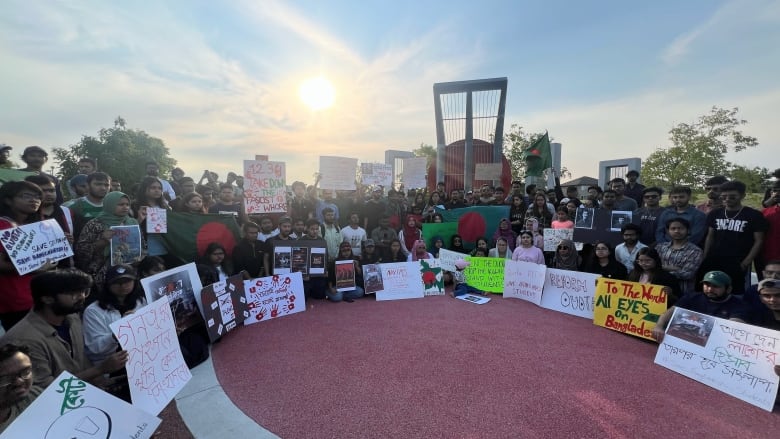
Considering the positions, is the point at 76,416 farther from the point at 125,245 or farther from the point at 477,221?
the point at 477,221

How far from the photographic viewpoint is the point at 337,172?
8500 millimetres

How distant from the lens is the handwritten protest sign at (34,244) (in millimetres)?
3059

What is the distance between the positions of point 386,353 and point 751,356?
362 centimetres

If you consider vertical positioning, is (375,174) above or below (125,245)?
above

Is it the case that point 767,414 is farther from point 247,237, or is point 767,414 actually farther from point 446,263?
point 247,237

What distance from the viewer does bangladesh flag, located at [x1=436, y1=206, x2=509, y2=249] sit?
849 centimetres

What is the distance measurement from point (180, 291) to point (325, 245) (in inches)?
109

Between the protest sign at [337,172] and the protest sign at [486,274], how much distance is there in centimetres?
337

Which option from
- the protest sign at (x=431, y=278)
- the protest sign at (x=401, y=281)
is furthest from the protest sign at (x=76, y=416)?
the protest sign at (x=431, y=278)

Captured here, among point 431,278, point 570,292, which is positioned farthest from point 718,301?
point 431,278

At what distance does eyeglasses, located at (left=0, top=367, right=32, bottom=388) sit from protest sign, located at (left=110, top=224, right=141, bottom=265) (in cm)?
255

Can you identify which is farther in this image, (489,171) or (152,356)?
(489,171)

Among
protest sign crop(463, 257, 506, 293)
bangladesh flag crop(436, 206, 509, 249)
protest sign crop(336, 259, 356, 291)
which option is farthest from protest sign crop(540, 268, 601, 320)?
protest sign crop(336, 259, 356, 291)

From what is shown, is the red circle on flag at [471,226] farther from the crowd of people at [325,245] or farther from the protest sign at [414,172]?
A: the protest sign at [414,172]
